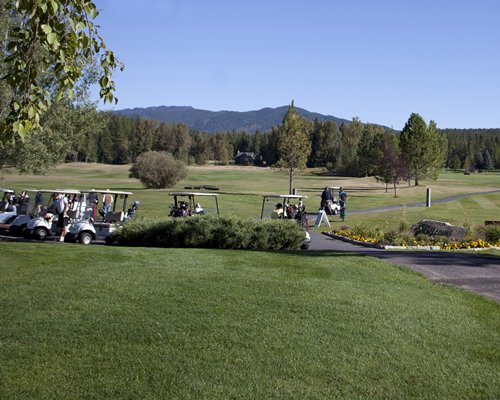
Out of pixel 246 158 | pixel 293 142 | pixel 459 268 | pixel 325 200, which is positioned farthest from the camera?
pixel 246 158

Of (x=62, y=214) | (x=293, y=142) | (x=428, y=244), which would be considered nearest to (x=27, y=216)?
(x=62, y=214)

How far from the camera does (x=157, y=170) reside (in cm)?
5494

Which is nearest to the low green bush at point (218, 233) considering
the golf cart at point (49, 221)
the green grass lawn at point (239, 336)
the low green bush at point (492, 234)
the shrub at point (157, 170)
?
the golf cart at point (49, 221)

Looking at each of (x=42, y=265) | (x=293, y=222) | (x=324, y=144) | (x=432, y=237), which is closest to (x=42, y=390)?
(x=42, y=265)

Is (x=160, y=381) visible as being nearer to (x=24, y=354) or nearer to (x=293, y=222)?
(x=24, y=354)

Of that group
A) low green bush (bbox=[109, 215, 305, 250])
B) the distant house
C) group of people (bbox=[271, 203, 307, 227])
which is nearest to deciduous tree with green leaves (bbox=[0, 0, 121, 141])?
low green bush (bbox=[109, 215, 305, 250])

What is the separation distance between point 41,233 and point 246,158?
5015 inches

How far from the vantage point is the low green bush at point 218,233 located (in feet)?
49.6

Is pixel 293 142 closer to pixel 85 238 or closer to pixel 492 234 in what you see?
pixel 492 234

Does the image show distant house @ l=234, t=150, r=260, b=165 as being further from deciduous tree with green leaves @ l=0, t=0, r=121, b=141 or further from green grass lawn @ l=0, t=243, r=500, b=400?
deciduous tree with green leaves @ l=0, t=0, r=121, b=141

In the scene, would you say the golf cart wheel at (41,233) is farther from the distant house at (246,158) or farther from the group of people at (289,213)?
the distant house at (246,158)

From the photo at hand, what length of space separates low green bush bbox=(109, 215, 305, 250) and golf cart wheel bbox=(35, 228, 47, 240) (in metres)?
4.23

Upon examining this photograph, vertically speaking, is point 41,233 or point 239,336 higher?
point 239,336

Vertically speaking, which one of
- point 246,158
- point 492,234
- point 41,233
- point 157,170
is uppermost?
point 246,158
